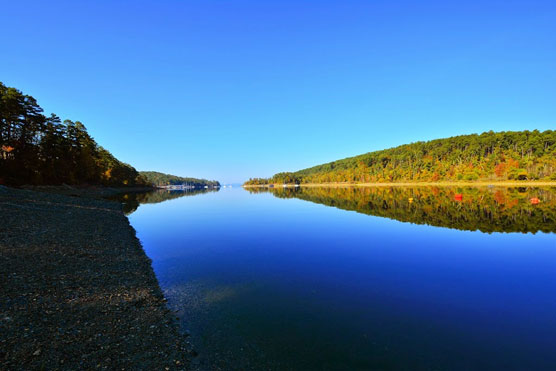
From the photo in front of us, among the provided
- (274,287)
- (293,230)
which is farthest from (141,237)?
(274,287)

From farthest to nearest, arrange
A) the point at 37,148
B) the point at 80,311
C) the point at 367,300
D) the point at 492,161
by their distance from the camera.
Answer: the point at 492,161, the point at 37,148, the point at 367,300, the point at 80,311

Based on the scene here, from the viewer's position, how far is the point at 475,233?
23.0 meters

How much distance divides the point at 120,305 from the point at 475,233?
2801cm

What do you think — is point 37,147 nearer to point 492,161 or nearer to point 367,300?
point 367,300

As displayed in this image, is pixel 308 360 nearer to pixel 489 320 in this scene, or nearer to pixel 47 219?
pixel 489 320

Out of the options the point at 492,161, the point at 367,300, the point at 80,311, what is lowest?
the point at 367,300

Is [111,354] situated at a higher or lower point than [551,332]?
higher

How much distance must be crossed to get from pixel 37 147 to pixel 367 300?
78820mm

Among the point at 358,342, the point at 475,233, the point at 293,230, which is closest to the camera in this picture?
the point at 358,342

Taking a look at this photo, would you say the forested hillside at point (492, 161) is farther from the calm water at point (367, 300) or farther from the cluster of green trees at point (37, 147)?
the cluster of green trees at point (37, 147)

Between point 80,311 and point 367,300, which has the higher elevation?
point 80,311

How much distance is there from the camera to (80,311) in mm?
8141

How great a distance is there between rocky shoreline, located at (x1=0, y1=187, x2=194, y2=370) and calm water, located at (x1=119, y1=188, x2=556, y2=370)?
99 centimetres

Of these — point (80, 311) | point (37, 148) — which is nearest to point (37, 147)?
point (37, 148)
